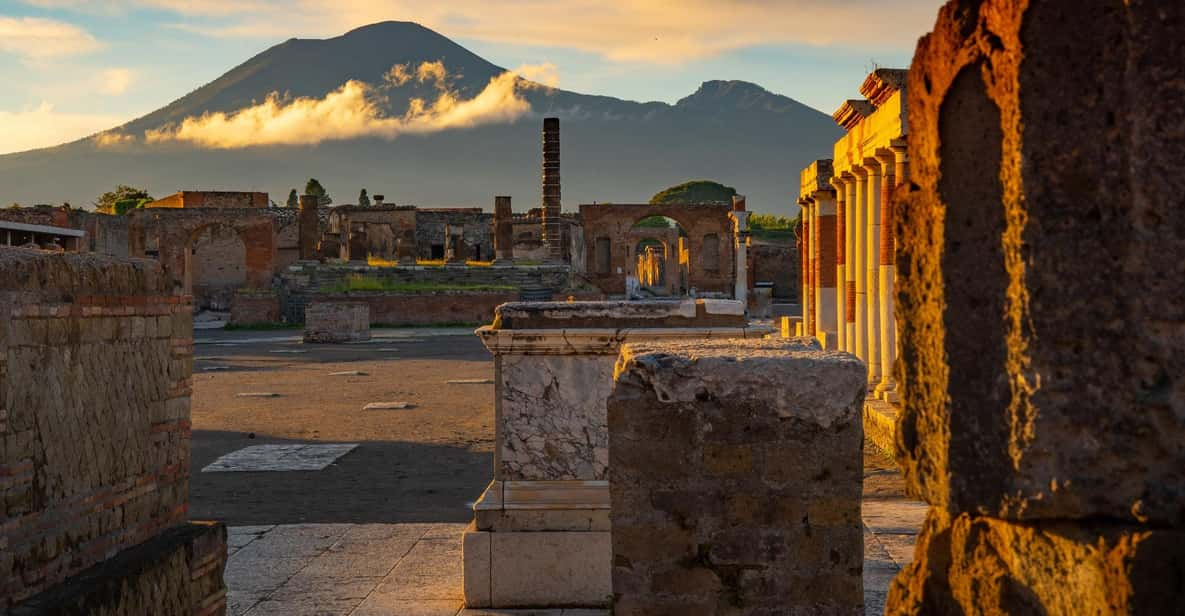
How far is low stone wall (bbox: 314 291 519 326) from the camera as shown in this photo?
3297 cm

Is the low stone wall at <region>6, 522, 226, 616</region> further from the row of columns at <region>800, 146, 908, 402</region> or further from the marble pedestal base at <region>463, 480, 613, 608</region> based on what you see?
the row of columns at <region>800, 146, 908, 402</region>

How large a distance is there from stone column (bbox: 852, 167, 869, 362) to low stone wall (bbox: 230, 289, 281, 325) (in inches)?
918

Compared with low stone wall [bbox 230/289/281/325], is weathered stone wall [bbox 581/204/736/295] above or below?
above

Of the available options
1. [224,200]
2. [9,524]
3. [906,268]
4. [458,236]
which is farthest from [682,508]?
[224,200]

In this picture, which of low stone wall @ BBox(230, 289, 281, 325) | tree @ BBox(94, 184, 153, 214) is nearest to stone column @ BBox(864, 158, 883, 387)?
low stone wall @ BBox(230, 289, 281, 325)

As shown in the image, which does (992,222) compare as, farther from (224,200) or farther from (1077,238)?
(224,200)

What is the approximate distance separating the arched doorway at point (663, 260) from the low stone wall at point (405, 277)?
1052cm

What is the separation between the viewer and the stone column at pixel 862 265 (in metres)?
14.1

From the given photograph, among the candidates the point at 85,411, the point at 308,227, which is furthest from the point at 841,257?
the point at 308,227

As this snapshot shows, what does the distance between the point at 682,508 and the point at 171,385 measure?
7.36 feet

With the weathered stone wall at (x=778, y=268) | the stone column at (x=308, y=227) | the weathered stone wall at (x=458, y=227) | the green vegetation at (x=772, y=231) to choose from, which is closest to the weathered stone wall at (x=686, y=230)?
the weathered stone wall at (x=778, y=268)

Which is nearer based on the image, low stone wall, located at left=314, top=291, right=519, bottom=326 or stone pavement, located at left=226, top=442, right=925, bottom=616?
stone pavement, located at left=226, top=442, right=925, bottom=616

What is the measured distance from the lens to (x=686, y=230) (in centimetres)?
4859

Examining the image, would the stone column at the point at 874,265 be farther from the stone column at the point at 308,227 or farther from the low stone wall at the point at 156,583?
the stone column at the point at 308,227
